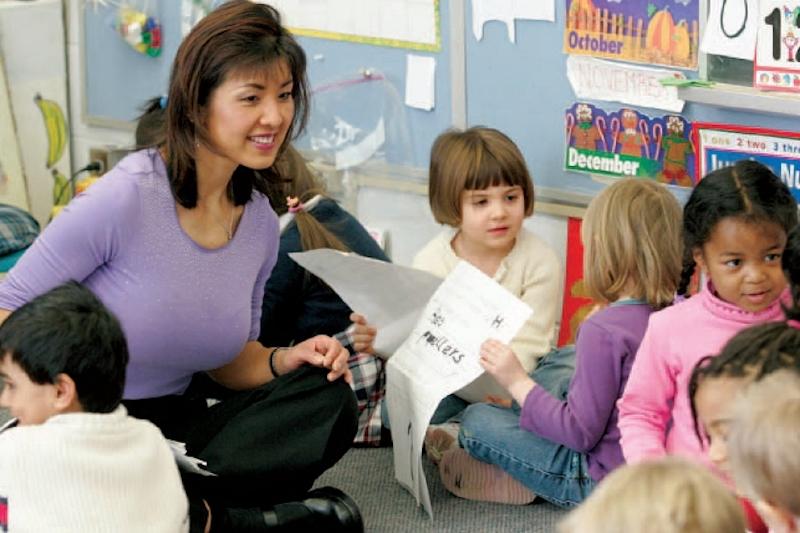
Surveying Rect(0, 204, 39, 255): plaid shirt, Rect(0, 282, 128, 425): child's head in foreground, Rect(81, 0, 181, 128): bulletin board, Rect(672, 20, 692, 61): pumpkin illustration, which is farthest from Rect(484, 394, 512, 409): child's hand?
Rect(81, 0, 181, 128): bulletin board

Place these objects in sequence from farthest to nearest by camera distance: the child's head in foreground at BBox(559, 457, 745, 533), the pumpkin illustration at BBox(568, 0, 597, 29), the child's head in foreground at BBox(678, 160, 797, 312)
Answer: the pumpkin illustration at BBox(568, 0, 597, 29) < the child's head in foreground at BBox(678, 160, 797, 312) < the child's head in foreground at BBox(559, 457, 745, 533)

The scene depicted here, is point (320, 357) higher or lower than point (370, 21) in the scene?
lower

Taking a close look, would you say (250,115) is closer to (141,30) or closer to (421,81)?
(421,81)

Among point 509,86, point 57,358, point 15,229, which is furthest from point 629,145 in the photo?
point 15,229

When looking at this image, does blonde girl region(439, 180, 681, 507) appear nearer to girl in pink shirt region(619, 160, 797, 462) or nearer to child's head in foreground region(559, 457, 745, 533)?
girl in pink shirt region(619, 160, 797, 462)

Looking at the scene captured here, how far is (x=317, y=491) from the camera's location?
2691 mm

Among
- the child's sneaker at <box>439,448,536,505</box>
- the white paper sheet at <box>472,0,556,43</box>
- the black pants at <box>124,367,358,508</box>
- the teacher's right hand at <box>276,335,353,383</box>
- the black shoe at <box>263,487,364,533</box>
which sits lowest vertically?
the child's sneaker at <box>439,448,536,505</box>

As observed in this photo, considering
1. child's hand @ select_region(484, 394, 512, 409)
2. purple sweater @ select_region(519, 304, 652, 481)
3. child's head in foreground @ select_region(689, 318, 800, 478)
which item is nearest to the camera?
child's head in foreground @ select_region(689, 318, 800, 478)

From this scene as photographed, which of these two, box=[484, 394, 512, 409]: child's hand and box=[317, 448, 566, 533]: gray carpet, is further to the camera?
box=[484, 394, 512, 409]: child's hand

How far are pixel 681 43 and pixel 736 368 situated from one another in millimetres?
1102

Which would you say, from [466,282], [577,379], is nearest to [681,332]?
[577,379]

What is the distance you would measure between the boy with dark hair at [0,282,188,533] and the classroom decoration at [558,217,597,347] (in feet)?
4.34

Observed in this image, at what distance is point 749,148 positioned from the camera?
2.84 metres

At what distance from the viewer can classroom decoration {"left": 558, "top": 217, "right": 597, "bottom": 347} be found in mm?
3193
